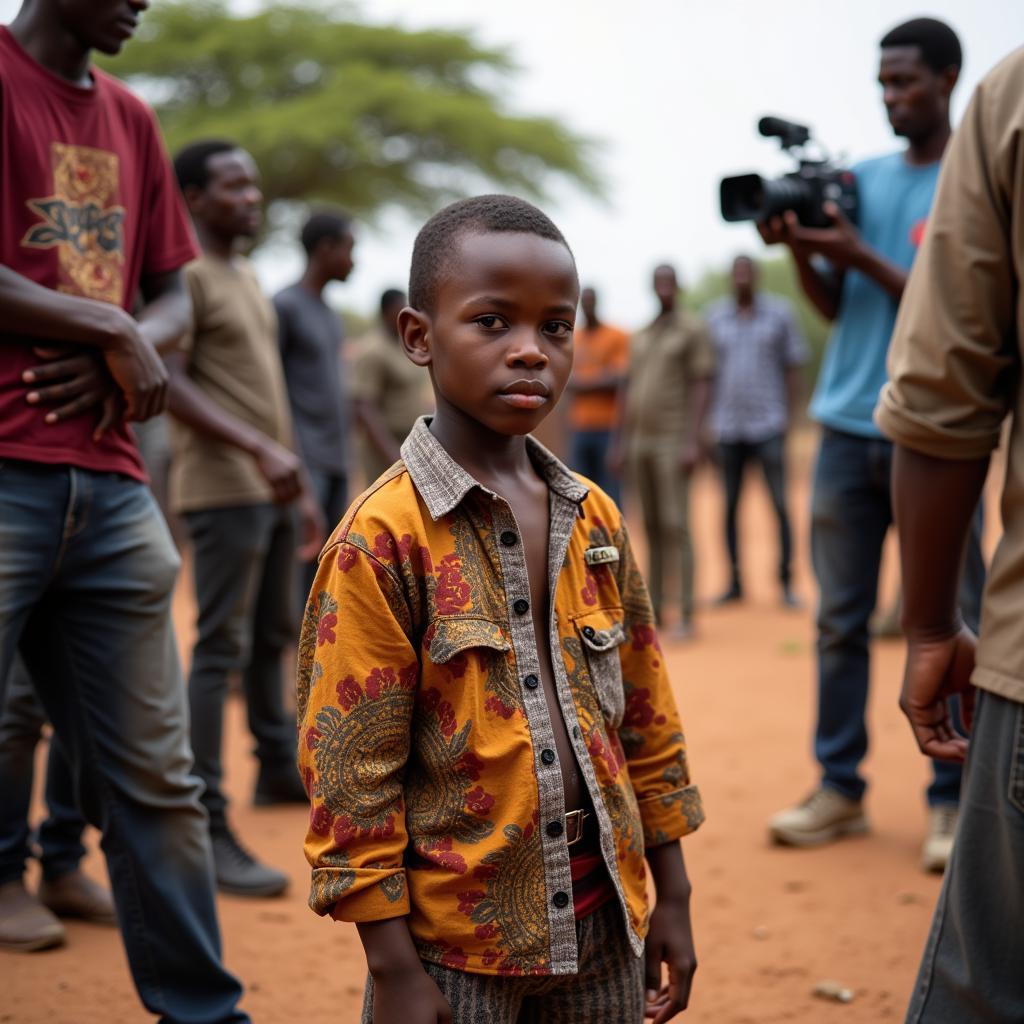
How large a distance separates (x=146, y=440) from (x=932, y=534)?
676 centimetres

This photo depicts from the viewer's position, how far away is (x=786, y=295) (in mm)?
25469

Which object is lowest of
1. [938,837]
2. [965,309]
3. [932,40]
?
[938,837]

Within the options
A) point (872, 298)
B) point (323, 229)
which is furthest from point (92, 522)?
point (323, 229)

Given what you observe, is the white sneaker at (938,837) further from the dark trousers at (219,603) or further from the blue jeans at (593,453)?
the blue jeans at (593,453)

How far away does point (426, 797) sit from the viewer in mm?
1781

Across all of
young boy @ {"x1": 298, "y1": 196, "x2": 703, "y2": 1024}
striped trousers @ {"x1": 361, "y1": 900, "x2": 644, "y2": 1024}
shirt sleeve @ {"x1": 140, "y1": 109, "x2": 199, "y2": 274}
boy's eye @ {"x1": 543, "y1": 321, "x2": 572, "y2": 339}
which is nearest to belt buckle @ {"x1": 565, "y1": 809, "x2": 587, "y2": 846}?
young boy @ {"x1": 298, "y1": 196, "x2": 703, "y2": 1024}

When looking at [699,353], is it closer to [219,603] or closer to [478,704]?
[219,603]

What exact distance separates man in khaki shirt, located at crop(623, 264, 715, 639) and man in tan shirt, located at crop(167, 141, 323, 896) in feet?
14.4

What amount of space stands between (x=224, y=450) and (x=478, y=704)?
2.60m

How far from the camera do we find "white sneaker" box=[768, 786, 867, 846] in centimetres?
416

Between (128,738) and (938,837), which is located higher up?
(128,738)

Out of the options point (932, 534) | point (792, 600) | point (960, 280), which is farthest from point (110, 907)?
point (792, 600)

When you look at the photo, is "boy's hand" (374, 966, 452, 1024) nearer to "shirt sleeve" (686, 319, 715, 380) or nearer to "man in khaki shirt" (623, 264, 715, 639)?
"man in khaki shirt" (623, 264, 715, 639)

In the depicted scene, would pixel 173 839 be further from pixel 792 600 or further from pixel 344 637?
pixel 792 600
